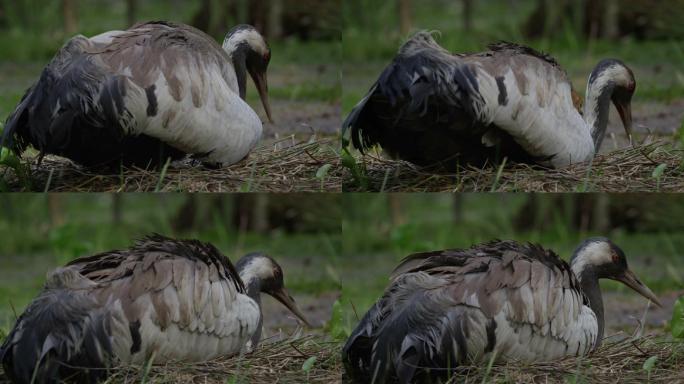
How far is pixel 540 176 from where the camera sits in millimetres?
7395

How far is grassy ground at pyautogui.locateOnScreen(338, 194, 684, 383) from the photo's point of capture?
7547 mm

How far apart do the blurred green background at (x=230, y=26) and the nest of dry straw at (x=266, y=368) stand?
2.37m

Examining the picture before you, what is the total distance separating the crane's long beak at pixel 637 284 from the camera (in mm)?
8169

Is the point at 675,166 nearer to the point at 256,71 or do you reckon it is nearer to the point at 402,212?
the point at 256,71

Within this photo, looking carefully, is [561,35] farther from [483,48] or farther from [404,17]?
[483,48]

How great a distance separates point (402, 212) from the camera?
1129 cm

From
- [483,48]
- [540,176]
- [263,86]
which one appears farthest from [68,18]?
[540,176]

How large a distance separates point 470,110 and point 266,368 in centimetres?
163

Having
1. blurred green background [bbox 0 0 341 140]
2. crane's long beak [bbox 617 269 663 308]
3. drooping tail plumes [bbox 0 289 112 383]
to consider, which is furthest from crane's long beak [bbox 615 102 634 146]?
drooping tail plumes [bbox 0 289 112 383]

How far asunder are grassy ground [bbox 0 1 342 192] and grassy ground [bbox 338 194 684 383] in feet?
2.49

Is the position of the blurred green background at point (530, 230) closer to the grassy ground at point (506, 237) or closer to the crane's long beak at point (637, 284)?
the grassy ground at point (506, 237)

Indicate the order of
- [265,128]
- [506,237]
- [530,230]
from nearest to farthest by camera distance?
[265,128] → [506,237] → [530,230]

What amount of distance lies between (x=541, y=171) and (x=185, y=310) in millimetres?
2034

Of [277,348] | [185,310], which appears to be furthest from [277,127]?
[185,310]
